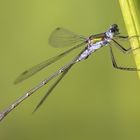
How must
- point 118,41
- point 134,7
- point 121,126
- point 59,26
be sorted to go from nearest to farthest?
point 134,7, point 118,41, point 121,126, point 59,26

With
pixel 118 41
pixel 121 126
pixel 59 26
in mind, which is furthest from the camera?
pixel 59 26

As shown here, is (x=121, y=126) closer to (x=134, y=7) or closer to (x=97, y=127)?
(x=97, y=127)

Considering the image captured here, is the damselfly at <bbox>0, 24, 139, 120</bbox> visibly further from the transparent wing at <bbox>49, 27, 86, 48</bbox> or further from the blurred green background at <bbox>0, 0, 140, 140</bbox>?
the blurred green background at <bbox>0, 0, 140, 140</bbox>

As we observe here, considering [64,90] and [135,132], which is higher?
[64,90]

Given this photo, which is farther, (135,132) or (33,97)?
(33,97)

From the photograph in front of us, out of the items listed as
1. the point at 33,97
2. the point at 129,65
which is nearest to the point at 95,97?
the point at 129,65

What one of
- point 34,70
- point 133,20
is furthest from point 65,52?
point 133,20

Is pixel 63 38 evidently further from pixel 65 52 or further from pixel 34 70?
pixel 34 70

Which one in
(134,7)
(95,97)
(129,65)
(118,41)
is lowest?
(95,97)
